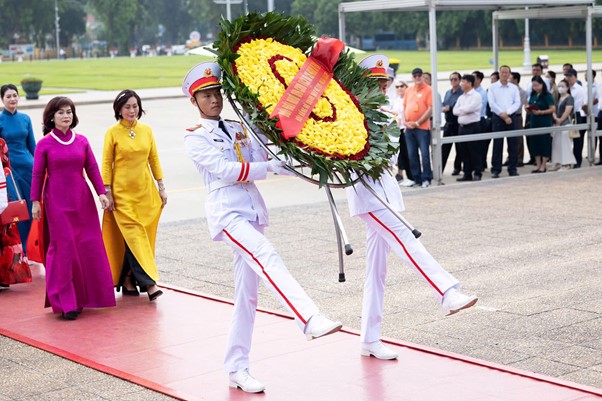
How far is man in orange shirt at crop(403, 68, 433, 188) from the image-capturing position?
15961mm

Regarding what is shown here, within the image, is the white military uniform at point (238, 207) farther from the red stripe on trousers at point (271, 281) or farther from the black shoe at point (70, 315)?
the black shoe at point (70, 315)

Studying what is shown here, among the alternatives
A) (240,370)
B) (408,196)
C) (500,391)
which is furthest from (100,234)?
(408,196)

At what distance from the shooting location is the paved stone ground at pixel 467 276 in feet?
23.1

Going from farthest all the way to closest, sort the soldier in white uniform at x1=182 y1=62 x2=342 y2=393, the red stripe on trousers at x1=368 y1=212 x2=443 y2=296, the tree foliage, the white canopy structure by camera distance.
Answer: the tree foliage, the white canopy structure, the red stripe on trousers at x1=368 y1=212 x2=443 y2=296, the soldier in white uniform at x1=182 y1=62 x2=342 y2=393

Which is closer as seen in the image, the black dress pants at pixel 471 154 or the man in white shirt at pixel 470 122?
the man in white shirt at pixel 470 122

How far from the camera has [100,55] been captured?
129 m

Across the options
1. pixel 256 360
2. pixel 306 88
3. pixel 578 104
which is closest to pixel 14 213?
pixel 256 360

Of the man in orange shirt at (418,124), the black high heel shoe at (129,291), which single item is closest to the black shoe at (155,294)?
the black high heel shoe at (129,291)

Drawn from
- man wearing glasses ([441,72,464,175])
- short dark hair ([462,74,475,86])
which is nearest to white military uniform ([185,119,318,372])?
short dark hair ([462,74,475,86])

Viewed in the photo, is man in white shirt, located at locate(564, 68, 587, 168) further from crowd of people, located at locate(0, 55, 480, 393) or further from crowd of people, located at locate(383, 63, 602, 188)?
crowd of people, located at locate(0, 55, 480, 393)

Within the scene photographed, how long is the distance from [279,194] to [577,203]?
15.1ft

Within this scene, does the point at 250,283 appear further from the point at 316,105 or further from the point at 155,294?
the point at 155,294

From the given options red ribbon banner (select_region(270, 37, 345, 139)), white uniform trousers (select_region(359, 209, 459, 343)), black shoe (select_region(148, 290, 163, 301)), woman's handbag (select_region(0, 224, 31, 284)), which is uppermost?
red ribbon banner (select_region(270, 37, 345, 139))

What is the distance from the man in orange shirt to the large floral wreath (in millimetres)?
9265
